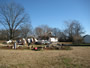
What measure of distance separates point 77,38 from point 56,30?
198ft

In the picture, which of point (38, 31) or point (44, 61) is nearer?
point (44, 61)

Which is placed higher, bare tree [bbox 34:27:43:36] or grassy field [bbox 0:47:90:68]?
bare tree [bbox 34:27:43:36]

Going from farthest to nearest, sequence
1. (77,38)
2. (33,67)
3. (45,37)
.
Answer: (45,37), (77,38), (33,67)

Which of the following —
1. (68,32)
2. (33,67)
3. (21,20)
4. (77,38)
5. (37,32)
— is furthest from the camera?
(37,32)

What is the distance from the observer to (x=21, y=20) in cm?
3959

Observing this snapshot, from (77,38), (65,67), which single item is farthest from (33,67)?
(77,38)

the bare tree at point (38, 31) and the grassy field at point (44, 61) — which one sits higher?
the bare tree at point (38, 31)

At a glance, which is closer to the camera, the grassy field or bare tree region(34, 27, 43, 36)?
the grassy field

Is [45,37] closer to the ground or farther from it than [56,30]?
closer to the ground

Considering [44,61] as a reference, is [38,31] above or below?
above

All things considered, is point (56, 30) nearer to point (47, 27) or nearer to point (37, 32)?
point (47, 27)

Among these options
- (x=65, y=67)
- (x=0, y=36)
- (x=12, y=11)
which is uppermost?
(x=12, y=11)

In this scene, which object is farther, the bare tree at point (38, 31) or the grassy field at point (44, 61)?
the bare tree at point (38, 31)

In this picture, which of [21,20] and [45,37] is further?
[45,37]
